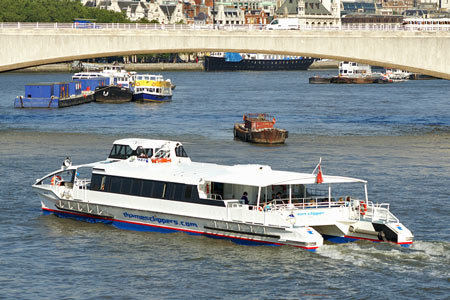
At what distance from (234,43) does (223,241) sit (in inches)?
1618

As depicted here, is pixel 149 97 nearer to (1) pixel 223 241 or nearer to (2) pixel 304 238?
(1) pixel 223 241

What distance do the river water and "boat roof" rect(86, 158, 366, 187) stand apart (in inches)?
102

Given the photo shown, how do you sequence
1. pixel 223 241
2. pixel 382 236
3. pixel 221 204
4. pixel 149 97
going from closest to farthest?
pixel 382 236, pixel 221 204, pixel 223 241, pixel 149 97

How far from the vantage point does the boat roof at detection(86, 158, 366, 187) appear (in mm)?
38344

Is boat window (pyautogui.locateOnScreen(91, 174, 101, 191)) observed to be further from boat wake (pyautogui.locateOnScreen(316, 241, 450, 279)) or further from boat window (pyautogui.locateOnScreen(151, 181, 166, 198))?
boat wake (pyautogui.locateOnScreen(316, 241, 450, 279))

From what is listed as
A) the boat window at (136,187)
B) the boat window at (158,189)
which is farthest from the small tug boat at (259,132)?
the boat window at (158,189)

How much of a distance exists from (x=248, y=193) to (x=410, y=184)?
15.6 m

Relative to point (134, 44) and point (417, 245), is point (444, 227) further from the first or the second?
point (134, 44)

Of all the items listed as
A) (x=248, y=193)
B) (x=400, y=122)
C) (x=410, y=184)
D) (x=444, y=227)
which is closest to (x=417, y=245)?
(x=444, y=227)

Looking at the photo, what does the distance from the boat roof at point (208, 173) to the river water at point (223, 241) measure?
2.59 meters

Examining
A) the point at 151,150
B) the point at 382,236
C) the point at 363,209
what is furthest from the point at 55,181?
the point at 382,236

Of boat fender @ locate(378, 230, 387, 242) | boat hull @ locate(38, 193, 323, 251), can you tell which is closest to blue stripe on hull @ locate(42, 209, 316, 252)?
boat hull @ locate(38, 193, 323, 251)

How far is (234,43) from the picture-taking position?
78.1 meters

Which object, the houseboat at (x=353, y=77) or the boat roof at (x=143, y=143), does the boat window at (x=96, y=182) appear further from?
the houseboat at (x=353, y=77)
